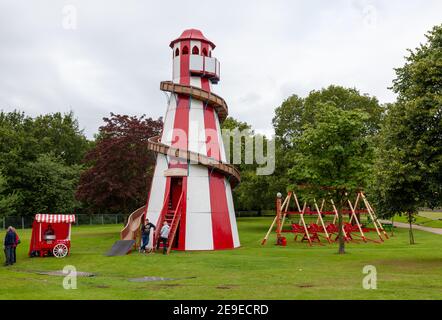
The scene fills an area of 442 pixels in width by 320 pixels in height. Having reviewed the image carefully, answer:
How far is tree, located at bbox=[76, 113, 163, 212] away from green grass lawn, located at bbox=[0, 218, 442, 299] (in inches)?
587

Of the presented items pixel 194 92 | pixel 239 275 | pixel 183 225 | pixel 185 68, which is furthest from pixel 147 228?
pixel 185 68

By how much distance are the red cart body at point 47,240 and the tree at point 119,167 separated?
1473 cm

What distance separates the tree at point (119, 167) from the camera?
131ft

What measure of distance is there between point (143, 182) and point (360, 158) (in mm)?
22381

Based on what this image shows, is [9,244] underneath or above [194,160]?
underneath

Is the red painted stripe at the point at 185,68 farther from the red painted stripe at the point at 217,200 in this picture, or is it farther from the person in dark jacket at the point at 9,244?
the person in dark jacket at the point at 9,244

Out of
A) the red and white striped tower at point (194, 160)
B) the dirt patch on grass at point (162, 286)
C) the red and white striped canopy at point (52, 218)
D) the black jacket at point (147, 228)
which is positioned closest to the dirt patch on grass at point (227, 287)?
the dirt patch on grass at point (162, 286)

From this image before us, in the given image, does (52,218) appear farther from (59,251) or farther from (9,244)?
(9,244)

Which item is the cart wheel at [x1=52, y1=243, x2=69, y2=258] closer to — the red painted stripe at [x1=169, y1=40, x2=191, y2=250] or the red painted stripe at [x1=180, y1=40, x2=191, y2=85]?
the red painted stripe at [x1=169, y1=40, x2=191, y2=250]

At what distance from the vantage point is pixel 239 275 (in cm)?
1631

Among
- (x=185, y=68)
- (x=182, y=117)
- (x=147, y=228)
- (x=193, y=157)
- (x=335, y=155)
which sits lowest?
(x=147, y=228)

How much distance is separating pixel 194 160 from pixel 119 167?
15757mm

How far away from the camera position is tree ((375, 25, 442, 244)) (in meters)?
17.5

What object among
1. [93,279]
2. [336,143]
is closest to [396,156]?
[336,143]
